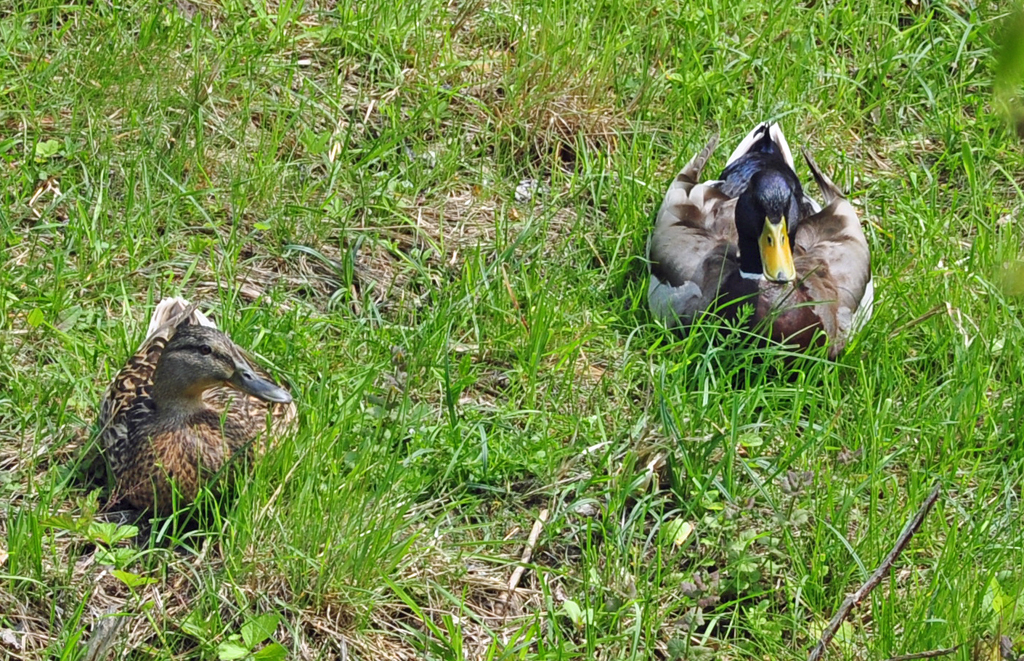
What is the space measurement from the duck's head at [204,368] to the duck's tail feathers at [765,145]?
2.27 m

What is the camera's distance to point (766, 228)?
13.2 ft

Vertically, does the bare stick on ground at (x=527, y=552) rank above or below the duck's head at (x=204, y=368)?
below

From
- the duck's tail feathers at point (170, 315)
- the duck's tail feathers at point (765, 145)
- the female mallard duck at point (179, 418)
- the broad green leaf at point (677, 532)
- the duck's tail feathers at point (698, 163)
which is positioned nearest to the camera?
the female mallard duck at point (179, 418)

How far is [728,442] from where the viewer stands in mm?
3447

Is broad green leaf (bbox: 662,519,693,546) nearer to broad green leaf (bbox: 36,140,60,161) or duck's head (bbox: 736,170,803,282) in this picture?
duck's head (bbox: 736,170,803,282)

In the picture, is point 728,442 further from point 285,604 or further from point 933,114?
point 933,114

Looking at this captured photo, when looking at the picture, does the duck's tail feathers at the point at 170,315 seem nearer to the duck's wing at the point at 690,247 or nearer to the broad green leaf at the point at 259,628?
the broad green leaf at the point at 259,628

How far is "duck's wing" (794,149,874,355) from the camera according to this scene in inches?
157

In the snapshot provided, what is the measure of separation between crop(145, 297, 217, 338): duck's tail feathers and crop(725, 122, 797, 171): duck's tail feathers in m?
2.17

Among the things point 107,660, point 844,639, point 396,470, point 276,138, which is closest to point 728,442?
point 844,639

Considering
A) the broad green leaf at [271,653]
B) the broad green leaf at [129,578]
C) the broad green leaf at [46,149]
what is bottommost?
the broad green leaf at [271,653]

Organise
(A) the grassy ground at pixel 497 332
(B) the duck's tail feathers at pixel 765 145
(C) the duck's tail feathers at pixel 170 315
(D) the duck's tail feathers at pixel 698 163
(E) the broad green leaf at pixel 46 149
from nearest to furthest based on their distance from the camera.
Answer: (A) the grassy ground at pixel 497 332, (C) the duck's tail feathers at pixel 170 315, (E) the broad green leaf at pixel 46 149, (D) the duck's tail feathers at pixel 698 163, (B) the duck's tail feathers at pixel 765 145

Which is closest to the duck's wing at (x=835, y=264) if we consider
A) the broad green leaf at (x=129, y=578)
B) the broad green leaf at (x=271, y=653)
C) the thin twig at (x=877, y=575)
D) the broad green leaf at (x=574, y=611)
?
the broad green leaf at (x=574, y=611)

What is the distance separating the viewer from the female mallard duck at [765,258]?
3.99 m
